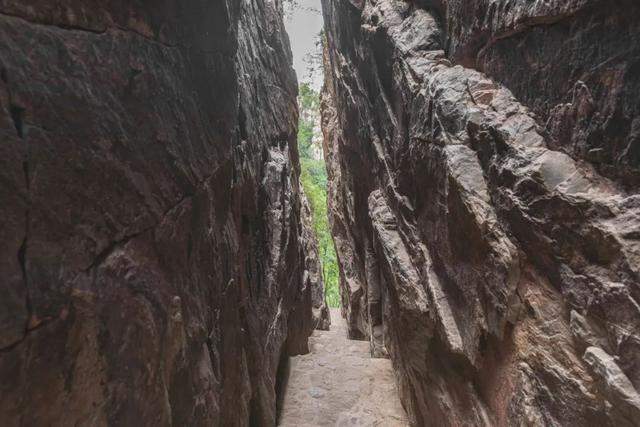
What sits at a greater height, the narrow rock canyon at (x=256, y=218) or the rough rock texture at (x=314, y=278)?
the rough rock texture at (x=314, y=278)

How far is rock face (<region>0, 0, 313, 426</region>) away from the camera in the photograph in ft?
6.21

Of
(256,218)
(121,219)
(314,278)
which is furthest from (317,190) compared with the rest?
(121,219)

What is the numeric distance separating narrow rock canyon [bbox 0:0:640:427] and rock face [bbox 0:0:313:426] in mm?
14

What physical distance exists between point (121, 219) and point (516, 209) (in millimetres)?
3195

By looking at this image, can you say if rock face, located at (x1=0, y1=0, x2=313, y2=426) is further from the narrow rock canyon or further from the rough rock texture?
the rough rock texture

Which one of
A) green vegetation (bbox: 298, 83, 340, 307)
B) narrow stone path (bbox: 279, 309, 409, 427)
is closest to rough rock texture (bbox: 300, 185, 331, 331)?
narrow stone path (bbox: 279, 309, 409, 427)

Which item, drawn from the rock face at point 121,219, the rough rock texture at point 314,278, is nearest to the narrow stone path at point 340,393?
the rock face at point 121,219

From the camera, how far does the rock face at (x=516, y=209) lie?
2.51 metres

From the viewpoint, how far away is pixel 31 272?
73.9 inches

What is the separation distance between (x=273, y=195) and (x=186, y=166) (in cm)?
400

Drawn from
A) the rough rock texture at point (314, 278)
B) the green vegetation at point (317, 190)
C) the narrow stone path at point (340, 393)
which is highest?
the green vegetation at point (317, 190)

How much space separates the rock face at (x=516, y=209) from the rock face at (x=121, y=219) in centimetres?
260

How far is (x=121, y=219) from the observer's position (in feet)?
8.43

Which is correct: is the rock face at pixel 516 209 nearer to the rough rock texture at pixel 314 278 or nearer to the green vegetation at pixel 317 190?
the rough rock texture at pixel 314 278
